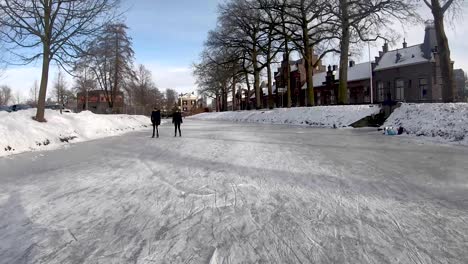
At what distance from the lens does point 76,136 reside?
16547 millimetres

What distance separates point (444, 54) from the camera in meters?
16.6

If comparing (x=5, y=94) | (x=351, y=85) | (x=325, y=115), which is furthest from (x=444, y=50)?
(x=5, y=94)

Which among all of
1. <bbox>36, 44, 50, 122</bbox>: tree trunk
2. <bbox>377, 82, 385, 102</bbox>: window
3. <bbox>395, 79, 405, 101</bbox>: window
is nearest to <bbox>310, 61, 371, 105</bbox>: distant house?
<bbox>377, 82, 385, 102</bbox>: window

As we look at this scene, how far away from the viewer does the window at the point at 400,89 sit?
1826 inches

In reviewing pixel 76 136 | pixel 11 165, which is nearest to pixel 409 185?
pixel 11 165

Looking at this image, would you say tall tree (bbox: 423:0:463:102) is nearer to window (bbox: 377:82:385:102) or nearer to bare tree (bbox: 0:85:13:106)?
window (bbox: 377:82:385:102)

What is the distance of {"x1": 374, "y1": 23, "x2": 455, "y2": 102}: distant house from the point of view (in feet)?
141

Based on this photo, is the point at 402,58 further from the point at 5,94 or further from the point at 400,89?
the point at 5,94

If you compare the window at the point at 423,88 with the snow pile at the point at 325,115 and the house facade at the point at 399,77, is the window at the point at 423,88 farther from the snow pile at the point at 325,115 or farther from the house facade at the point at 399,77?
the snow pile at the point at 325,115

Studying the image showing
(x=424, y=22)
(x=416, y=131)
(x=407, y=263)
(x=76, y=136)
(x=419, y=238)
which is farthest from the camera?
(x=424, y=22)

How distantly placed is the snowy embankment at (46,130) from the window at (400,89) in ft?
128

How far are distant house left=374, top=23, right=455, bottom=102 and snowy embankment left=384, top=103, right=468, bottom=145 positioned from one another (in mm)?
28418

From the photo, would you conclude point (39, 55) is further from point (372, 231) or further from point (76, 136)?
point (372, 231)

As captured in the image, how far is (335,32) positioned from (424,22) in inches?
276
